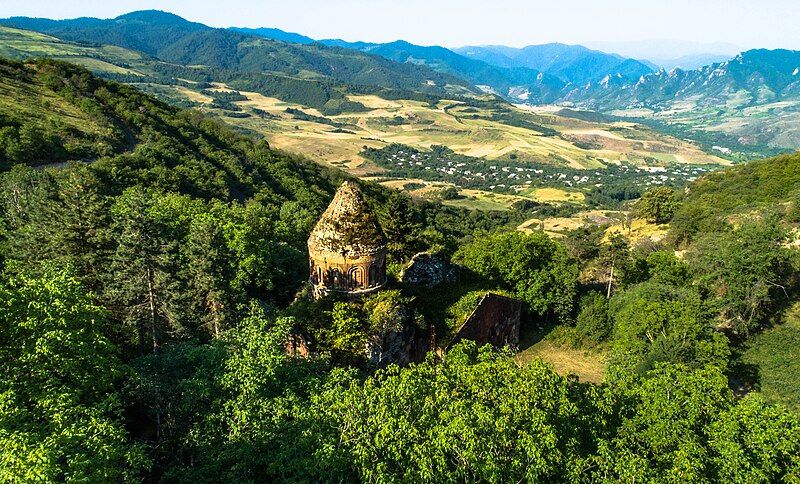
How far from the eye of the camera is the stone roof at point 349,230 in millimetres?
24797

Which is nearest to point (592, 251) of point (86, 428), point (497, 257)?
point (497, 257)

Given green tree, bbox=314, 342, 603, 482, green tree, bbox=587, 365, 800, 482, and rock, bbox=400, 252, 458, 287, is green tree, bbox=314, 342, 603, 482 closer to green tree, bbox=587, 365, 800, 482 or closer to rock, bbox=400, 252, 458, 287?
green tree, bbox=587, 365, 800, 482

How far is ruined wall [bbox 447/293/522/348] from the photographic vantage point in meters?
29.8

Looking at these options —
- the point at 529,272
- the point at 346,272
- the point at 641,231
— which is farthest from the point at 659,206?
the point at 346,272

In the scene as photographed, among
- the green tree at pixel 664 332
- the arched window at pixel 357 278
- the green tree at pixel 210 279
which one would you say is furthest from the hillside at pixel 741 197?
the green tree at pixel 210 279

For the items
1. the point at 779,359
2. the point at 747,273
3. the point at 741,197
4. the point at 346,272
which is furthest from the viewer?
the point at 741,197

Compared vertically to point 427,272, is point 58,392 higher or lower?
higher

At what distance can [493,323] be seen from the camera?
33.1m

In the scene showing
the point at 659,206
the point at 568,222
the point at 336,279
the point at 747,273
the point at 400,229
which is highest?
the point at 336,279

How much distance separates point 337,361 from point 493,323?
45.7ft

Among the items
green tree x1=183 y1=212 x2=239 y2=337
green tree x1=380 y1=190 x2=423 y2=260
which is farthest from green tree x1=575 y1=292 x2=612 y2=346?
green tree x1=183 y1=212 x2=239 y2=337

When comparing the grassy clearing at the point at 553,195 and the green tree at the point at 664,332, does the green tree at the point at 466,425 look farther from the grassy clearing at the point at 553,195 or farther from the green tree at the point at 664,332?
the grassy clearing at the point at 553,195

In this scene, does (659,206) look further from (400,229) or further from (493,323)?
(493,323)

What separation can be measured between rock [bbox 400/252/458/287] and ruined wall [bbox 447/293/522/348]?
414 centimetres
